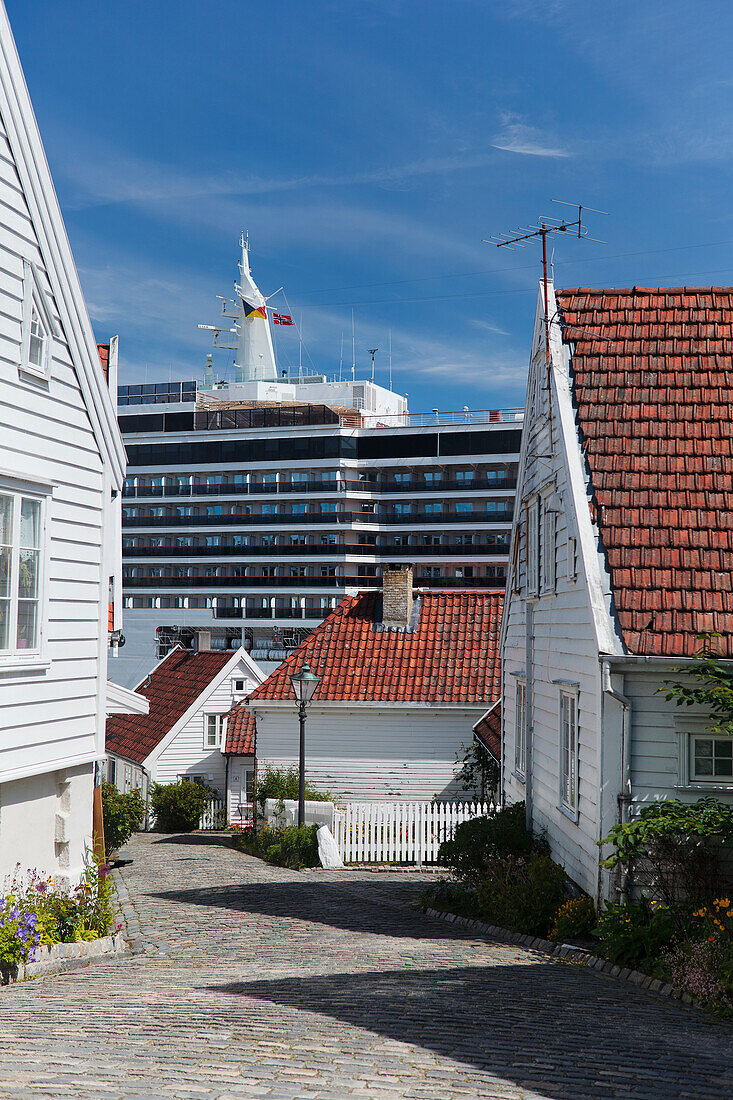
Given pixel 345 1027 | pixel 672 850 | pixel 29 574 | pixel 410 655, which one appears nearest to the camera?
pixel 345 1027

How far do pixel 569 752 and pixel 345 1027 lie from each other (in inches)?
230

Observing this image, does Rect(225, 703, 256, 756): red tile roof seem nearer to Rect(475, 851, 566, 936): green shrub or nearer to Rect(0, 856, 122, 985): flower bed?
Rect(475, 851, 566, 936): green shrub

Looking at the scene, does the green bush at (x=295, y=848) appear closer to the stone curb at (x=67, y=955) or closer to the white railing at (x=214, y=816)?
the stone curb at (x=67, y=955)

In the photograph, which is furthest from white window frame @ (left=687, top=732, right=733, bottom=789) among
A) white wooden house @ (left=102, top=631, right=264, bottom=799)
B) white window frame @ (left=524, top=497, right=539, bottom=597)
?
white wooden house @ (left=102, top=631, right=264, bottom=799)

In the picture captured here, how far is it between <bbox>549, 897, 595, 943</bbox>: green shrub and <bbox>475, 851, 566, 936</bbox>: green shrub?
54 centimetres

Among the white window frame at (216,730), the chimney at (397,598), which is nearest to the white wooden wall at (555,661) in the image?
the chimney at (397,598)

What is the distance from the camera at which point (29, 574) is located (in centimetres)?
971

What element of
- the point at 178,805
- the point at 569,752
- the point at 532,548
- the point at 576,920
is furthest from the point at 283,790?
the point at 576,920

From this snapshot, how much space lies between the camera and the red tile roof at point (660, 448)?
32.1ft

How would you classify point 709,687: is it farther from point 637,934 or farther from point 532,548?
point 532,548

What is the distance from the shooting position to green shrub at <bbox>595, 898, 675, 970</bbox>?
340 inches

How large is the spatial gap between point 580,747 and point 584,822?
0.78m

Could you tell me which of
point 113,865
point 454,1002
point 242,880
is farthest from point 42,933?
point 113,865

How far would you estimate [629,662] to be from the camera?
31.0ft
